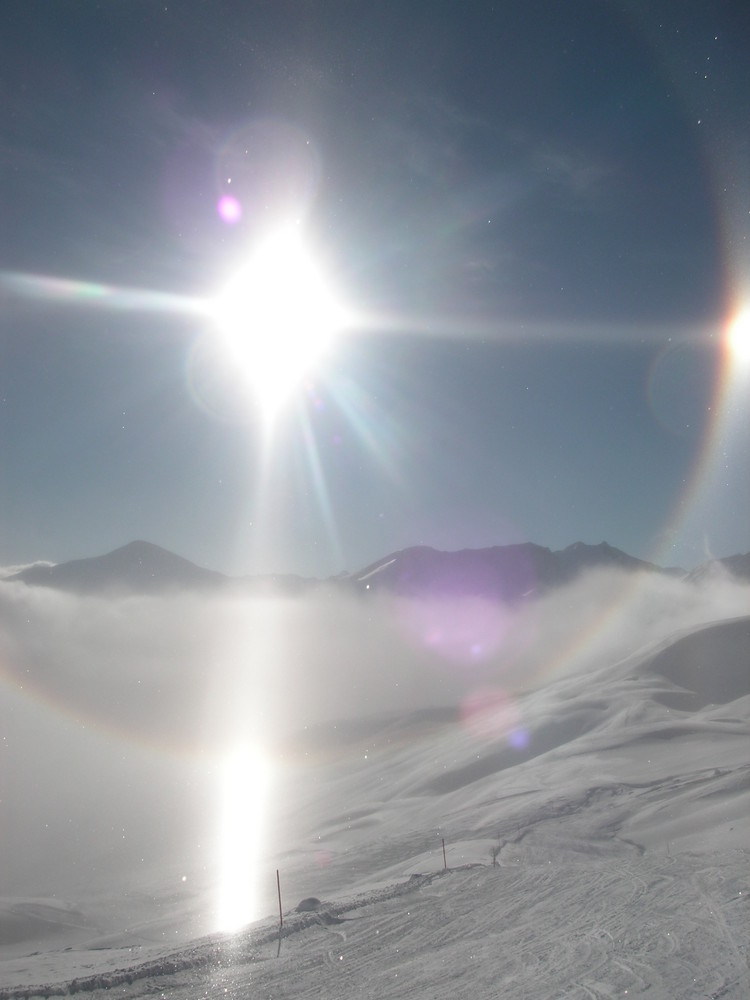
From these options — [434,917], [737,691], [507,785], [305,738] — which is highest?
[305,738]

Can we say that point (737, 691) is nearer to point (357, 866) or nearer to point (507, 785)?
point (507, 785)

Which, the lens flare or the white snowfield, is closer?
the white snowfield

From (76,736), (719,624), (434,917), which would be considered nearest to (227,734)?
(76,736)

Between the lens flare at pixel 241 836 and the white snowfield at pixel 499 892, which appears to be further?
the lens flare at pixel 241 836
